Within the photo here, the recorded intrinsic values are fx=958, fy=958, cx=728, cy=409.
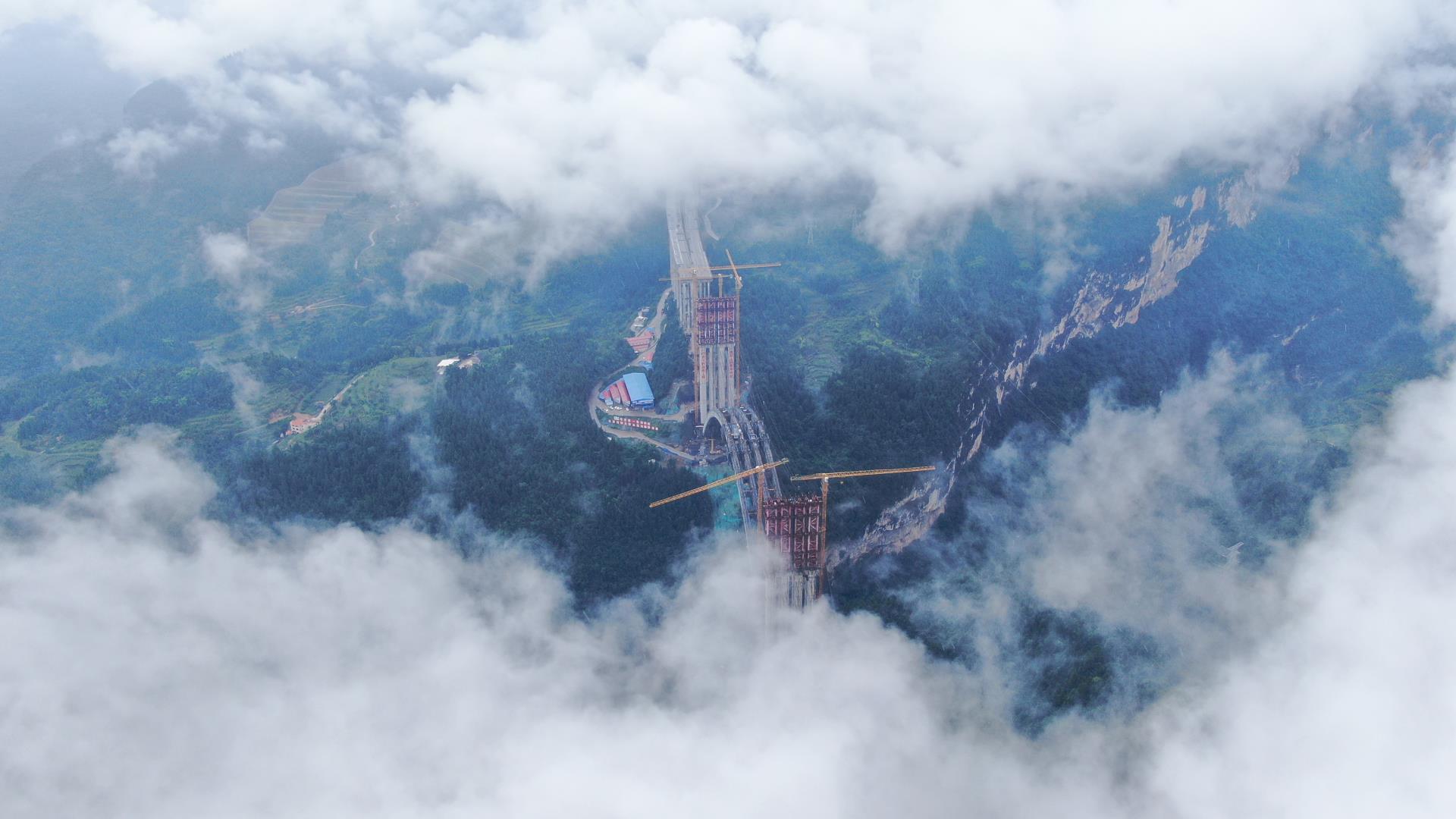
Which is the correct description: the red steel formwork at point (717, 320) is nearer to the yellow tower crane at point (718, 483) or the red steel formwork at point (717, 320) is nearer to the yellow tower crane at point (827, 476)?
the yellow tower crane at point (718, 483)

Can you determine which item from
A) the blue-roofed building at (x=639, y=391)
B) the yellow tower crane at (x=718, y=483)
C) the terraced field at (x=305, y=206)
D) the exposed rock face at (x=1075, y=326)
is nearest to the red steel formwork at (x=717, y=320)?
the blue-roofed building at (x=639, y=391)

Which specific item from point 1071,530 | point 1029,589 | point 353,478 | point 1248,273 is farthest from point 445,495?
point 1248,273

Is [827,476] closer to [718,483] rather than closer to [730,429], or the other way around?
[718,483]

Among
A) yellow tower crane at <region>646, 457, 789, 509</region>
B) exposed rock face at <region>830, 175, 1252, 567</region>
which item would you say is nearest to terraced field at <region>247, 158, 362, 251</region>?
yellow tower crane at <region>646, 457, 789, 509</region>

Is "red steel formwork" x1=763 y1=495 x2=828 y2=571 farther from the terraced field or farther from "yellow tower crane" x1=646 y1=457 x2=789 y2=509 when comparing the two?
the terraced field

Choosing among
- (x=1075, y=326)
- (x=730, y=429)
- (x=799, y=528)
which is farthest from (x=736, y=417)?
(x=1075, y=326)

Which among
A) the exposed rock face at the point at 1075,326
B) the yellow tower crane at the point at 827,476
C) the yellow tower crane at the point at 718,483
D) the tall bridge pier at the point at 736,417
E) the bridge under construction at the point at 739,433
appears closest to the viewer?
the tall bridge pier at the point at 736,417

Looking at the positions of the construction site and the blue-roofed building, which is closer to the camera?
the construction site
